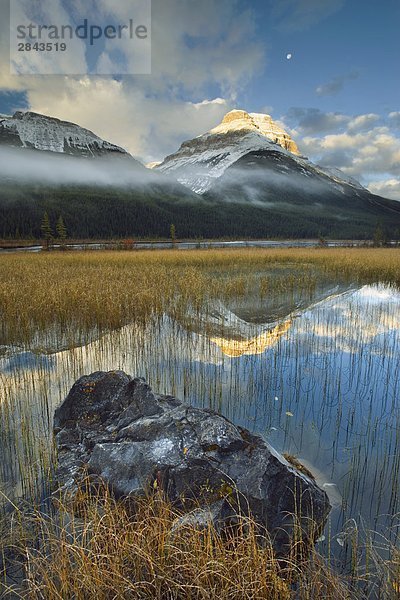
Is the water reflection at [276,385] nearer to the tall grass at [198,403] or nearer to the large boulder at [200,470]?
the tall grass at [198,403]

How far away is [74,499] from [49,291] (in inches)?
395

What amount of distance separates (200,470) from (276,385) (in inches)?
132

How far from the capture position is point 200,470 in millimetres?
3230

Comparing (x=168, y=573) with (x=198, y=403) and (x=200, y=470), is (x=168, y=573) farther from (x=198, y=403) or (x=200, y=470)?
(x=198, y=403)

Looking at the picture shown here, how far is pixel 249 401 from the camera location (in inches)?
225

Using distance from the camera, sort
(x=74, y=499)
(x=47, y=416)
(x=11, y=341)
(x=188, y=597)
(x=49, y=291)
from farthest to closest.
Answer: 1. (x=49, y=291)
2. (x=11, y=341)
3. (x=47, y=416)
4. (x=74, y=499)
5. (x=188, y=597)

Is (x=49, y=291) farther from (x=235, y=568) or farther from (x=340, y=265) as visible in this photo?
(x=340, y=265)

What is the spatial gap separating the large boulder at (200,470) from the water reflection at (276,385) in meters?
0.43

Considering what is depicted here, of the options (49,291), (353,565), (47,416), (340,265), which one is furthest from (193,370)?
(340,265)

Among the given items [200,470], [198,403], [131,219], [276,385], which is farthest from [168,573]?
[131,219]

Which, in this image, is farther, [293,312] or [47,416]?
[293,312]

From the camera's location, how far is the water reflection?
12.8 ft

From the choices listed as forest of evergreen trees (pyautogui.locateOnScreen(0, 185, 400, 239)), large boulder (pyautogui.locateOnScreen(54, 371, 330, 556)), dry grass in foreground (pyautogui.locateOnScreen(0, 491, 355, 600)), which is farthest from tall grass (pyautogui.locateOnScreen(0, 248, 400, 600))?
forest of evergreen trees (pyautogui.locateOnScreen(0, 185, 400, 239))

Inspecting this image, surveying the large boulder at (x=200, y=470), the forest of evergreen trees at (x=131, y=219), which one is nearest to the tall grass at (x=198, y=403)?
the large boulder at (x=200, y=470)
